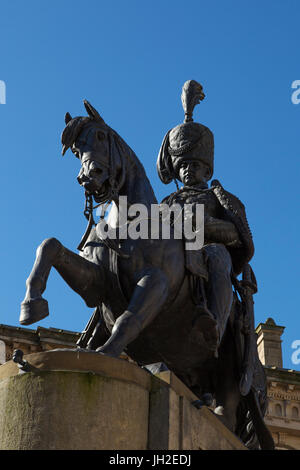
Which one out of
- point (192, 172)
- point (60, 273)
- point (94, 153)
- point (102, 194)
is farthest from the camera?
point (192, 172)

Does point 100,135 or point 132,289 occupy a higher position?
point 100,135

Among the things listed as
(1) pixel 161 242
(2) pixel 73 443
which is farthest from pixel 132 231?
(2) pixel 73 443

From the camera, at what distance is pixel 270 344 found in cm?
3250

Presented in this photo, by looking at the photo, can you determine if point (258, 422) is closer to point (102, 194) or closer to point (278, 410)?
point (102, 194)

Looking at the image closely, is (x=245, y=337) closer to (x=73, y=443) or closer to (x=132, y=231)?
(x=132, y=231)

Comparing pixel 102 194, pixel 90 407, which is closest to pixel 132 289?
pixel 102 194

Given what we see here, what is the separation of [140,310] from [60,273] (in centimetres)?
85

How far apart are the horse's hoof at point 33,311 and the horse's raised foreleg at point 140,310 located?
53 centimetres

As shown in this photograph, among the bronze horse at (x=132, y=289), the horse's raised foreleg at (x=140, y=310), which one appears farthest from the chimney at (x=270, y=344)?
the horse's raised foreleg at (x=140, y=310)

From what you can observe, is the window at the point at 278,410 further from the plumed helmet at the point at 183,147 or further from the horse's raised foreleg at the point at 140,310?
the horse's raised foreleg at the point at 140,310

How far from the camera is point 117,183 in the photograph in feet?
27.7

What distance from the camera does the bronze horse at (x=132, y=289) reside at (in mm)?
7613
